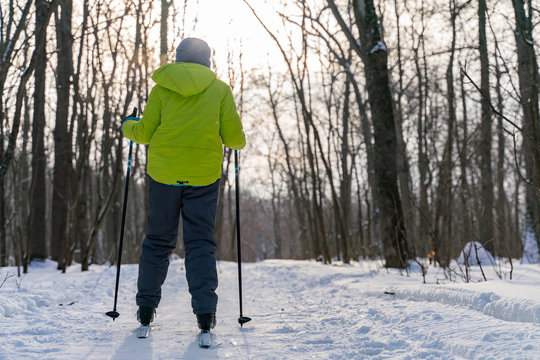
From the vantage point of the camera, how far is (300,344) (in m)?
2.49

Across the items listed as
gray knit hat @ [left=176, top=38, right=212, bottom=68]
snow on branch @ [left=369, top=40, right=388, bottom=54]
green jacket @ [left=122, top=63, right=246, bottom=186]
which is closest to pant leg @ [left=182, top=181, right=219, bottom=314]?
green jacket @ [left=122, top=63, right=246, bottom=186]

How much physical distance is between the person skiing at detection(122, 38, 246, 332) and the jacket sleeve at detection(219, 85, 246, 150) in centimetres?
7

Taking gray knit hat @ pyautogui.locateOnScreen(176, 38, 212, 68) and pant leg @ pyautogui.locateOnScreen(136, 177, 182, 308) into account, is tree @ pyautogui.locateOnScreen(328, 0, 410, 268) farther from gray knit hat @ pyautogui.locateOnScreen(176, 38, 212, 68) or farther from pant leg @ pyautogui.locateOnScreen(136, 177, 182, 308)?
pant leg @ pyautogui.locateOnScreen(136, 177, 182, 308)

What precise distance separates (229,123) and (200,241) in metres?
0.88

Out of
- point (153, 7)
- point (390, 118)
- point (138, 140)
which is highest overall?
point (153, 7)

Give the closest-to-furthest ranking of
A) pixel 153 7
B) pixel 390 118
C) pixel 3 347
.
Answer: pixel 3 347, pixel 390 118, pixel 153 7

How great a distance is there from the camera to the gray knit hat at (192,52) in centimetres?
302

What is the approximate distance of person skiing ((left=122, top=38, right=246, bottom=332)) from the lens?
2.80m

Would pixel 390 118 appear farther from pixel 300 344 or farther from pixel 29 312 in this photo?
pixel 29 312

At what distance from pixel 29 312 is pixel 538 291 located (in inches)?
149

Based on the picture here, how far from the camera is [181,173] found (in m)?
2.80

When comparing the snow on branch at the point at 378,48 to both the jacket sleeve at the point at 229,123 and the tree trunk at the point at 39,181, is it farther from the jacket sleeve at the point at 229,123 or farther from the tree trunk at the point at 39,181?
the tree trunk at the point at 39,181

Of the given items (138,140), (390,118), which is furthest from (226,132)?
(390,118)

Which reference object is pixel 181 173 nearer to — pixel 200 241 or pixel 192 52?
pixel 200 241
